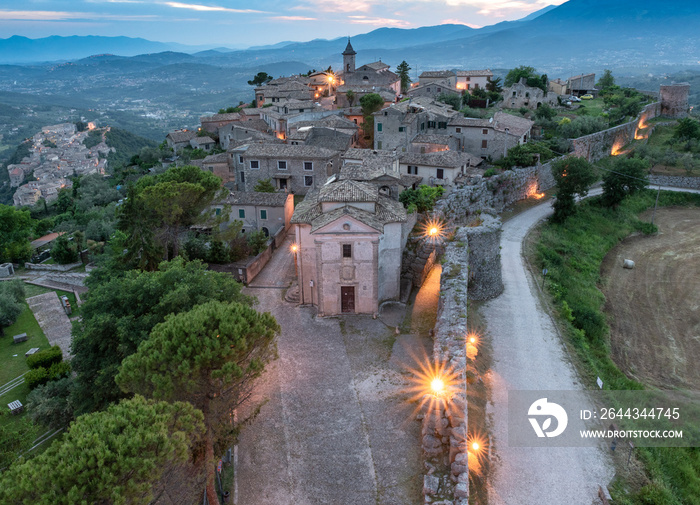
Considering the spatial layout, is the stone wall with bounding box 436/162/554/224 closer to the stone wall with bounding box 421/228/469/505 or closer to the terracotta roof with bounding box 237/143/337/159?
the stone wall with bounding box 421/228/469/505

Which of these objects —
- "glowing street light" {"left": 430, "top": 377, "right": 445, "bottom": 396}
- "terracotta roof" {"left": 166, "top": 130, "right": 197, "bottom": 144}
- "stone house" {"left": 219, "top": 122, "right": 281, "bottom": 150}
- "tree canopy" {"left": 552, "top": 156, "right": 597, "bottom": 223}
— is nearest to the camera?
"glowing street light" {"left": 430, "top": 377, "right": 445, "bottom": 396}

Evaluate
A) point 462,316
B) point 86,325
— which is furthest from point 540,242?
point 86,325

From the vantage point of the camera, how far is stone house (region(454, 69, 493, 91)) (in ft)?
250

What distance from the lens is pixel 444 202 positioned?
31.3m

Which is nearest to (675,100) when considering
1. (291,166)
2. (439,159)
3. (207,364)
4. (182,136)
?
(439,159)

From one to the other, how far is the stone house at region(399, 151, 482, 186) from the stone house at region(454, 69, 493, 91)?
39.8 meters

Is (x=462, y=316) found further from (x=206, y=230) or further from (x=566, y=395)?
(x=206, y=230)

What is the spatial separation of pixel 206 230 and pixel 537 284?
24126mm

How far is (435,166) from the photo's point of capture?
131ft

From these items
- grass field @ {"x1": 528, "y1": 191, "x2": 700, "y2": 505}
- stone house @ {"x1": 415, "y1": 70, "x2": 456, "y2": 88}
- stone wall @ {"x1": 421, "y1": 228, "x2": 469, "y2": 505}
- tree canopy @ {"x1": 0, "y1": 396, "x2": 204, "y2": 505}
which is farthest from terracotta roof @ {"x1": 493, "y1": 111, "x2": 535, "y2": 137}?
tree canopy @ {"x1": 0, "y1": 396, "x2": 204, "y2": 505}

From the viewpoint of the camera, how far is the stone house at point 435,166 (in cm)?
3962

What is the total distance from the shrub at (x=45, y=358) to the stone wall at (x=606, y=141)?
151ft

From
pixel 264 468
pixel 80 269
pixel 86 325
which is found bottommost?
pixel 80 269

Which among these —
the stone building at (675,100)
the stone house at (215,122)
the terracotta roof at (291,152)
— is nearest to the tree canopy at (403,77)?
the stone house at (215,122)
